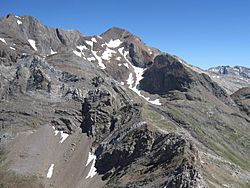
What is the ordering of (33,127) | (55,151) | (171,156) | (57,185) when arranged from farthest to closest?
(33,127), (55,151), (57,185), (171,156)

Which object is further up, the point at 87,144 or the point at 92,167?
the point at 87,144

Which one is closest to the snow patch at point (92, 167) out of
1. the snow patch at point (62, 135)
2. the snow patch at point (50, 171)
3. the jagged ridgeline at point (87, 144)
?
the jagged ridgeline at point (87, 144)

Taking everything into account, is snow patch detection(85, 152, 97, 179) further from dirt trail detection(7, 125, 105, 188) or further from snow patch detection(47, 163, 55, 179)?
snow patch detection(47, 163, 55, 179)

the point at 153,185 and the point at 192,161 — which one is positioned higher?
the point at 192,161

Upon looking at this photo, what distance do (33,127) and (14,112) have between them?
13172mm

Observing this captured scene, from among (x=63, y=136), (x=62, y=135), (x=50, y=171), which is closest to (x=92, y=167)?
(x=50, y=171)

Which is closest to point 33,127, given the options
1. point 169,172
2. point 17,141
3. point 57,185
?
point 17,141

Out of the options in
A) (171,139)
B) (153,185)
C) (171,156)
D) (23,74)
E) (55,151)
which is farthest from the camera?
(23,74)

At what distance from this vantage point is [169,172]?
106 meters

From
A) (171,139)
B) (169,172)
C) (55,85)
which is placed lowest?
(169,172)

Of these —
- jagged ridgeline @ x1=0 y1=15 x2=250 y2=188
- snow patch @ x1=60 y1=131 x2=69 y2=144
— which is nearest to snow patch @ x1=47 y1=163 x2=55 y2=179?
jagged ridgeline @ x1=0 y1=15 x2=250 y2=188

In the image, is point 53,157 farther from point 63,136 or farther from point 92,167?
point 92,167

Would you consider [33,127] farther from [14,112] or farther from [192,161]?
[192,161]

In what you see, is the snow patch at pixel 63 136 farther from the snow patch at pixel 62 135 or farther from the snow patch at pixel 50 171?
the snow patch at pixel 50 171
